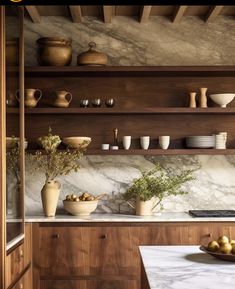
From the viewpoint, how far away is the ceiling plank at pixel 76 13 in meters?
4.04

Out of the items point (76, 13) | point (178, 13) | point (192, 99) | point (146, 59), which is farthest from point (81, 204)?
point (178, 13)

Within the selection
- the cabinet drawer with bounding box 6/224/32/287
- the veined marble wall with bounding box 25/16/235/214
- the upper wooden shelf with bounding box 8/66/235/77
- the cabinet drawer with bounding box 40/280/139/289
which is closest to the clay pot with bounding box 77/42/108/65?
the upper wooden shelf with bounding box 8/66/235/77

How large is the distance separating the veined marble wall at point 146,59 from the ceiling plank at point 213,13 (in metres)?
0.11

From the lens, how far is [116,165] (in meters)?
4.36

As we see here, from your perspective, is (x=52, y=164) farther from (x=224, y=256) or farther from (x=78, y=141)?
(x=224, y=256)

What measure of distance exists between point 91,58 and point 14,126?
1.23 metres

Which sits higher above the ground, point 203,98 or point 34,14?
point 34,14

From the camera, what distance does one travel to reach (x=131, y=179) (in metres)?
4.36

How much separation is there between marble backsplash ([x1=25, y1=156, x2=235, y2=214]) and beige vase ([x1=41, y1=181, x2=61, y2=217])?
15.1 inches

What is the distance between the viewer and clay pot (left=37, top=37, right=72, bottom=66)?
410 centimetres

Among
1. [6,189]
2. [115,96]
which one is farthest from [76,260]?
[115,96]

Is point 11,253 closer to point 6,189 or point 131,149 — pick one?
point 6,189

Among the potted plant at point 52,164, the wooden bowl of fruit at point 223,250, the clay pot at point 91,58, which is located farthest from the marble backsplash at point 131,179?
the wooden bowl of fruit at point 223,250

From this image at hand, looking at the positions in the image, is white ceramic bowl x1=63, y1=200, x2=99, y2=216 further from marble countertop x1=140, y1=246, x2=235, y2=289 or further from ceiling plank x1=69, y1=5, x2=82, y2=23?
ceiling plank x1=69, y1=5, x2=82, y2=23
